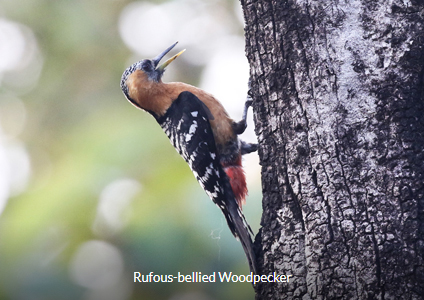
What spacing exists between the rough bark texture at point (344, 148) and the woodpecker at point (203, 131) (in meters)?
1.09

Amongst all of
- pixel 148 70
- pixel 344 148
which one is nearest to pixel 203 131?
pixel 148 70

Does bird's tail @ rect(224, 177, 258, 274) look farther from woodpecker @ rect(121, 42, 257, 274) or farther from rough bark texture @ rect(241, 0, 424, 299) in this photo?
rough bark texture @ rect(241, 0, 424, 299)

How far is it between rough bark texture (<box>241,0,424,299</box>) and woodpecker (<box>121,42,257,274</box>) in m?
1.09

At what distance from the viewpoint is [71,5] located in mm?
6949

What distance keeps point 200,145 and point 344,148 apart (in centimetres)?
161

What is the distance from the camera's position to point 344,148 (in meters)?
1.90

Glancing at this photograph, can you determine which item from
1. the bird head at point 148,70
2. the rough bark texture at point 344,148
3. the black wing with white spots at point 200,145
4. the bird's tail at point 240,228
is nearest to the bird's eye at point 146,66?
the bird head at point 148,70

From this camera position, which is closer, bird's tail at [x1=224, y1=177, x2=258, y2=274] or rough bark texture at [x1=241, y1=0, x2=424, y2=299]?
rough bark texture at [x1=241, y1=0, x2=424, y2=299]

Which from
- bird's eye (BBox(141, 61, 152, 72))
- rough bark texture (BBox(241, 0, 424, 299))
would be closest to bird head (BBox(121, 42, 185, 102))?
bird's eye (BBox(141, 61, 152, 72))

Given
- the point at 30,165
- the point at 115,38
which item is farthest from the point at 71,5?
the point at 30,165

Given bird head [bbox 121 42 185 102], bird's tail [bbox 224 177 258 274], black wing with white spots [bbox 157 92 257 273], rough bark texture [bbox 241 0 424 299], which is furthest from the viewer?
bird head [bbox 121 42 185 102]

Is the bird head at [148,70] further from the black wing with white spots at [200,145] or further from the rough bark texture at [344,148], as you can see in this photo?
the rough bark texture at [344,148]

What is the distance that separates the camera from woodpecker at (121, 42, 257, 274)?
330cm

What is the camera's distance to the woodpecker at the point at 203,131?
3.30 meters
